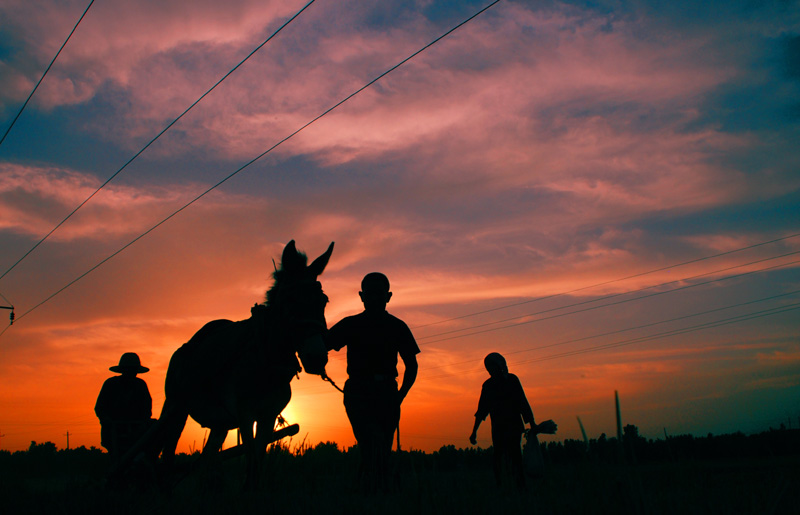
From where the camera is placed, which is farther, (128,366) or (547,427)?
(128,366)

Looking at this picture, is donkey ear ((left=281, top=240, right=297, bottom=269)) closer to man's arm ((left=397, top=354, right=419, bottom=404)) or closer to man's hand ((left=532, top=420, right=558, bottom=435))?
man's arm ((left=397, top=354, right=419, bottom=404))

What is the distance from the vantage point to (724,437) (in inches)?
846

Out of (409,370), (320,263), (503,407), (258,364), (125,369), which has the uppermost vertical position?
(320,263)

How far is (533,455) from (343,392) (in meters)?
2.56

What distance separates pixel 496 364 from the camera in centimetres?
861

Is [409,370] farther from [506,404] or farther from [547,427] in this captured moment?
[506,404]

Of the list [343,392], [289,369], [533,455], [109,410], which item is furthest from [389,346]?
[109,410]

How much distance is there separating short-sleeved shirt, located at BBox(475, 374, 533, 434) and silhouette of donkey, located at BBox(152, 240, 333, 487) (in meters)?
3.50

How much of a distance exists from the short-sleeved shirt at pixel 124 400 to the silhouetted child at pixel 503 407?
518cm

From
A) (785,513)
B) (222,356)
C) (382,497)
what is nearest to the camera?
(785,513)

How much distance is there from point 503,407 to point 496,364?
64 cm

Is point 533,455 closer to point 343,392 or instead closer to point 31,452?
point 343,392

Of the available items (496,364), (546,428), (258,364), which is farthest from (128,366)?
(546,428)

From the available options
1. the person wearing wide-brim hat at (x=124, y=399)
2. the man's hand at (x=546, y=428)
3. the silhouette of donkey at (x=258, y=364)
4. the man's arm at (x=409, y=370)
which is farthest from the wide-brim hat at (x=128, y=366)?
the man's hand at (x=546, y=428)
